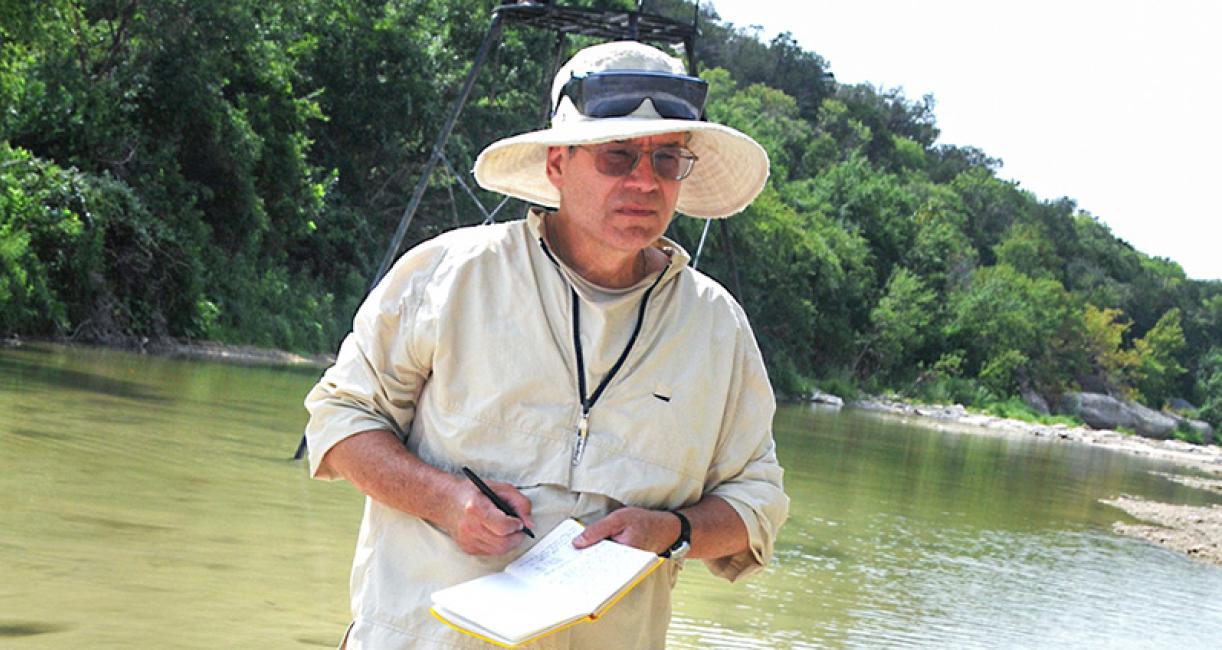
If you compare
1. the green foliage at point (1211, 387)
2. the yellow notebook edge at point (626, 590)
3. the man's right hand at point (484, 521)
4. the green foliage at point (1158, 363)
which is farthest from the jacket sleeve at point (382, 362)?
the green foliage at point (1211, 387)

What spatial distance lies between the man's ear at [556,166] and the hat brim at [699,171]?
0.02 meters

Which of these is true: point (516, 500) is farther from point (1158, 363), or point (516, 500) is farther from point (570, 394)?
point (1158, 363)

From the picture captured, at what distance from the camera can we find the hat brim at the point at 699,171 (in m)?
2.48

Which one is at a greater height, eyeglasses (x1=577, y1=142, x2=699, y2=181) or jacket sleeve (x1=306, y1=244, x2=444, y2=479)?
eyeglasses (x1=577, y1=142, x2=699, y2=181)

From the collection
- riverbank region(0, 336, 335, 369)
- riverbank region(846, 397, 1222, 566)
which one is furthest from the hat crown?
riverbank region(0, 336, 335, 369)

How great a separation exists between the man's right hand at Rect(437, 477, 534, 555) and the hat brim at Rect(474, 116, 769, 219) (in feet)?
1.86

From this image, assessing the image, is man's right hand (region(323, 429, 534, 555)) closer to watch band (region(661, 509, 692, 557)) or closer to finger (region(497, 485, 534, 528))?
finger (region(497, 485, 534, 528))

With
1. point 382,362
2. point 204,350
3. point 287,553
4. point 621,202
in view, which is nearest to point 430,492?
point 382,362

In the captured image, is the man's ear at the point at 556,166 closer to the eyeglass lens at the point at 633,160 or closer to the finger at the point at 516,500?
the eyeglass lens at the point at 633,160

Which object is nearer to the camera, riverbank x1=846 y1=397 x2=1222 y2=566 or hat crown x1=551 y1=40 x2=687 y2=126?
hat crown x1=551 y1=40 x2=687 y2=126

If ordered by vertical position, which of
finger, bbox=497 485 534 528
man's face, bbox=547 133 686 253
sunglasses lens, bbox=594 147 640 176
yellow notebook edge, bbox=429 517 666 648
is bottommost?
yellow notebook edge, bbox=429 517 666 648

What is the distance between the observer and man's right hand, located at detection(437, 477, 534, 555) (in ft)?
6.67

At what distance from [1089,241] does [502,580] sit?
94.9 m

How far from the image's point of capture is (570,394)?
2170 millimetres
